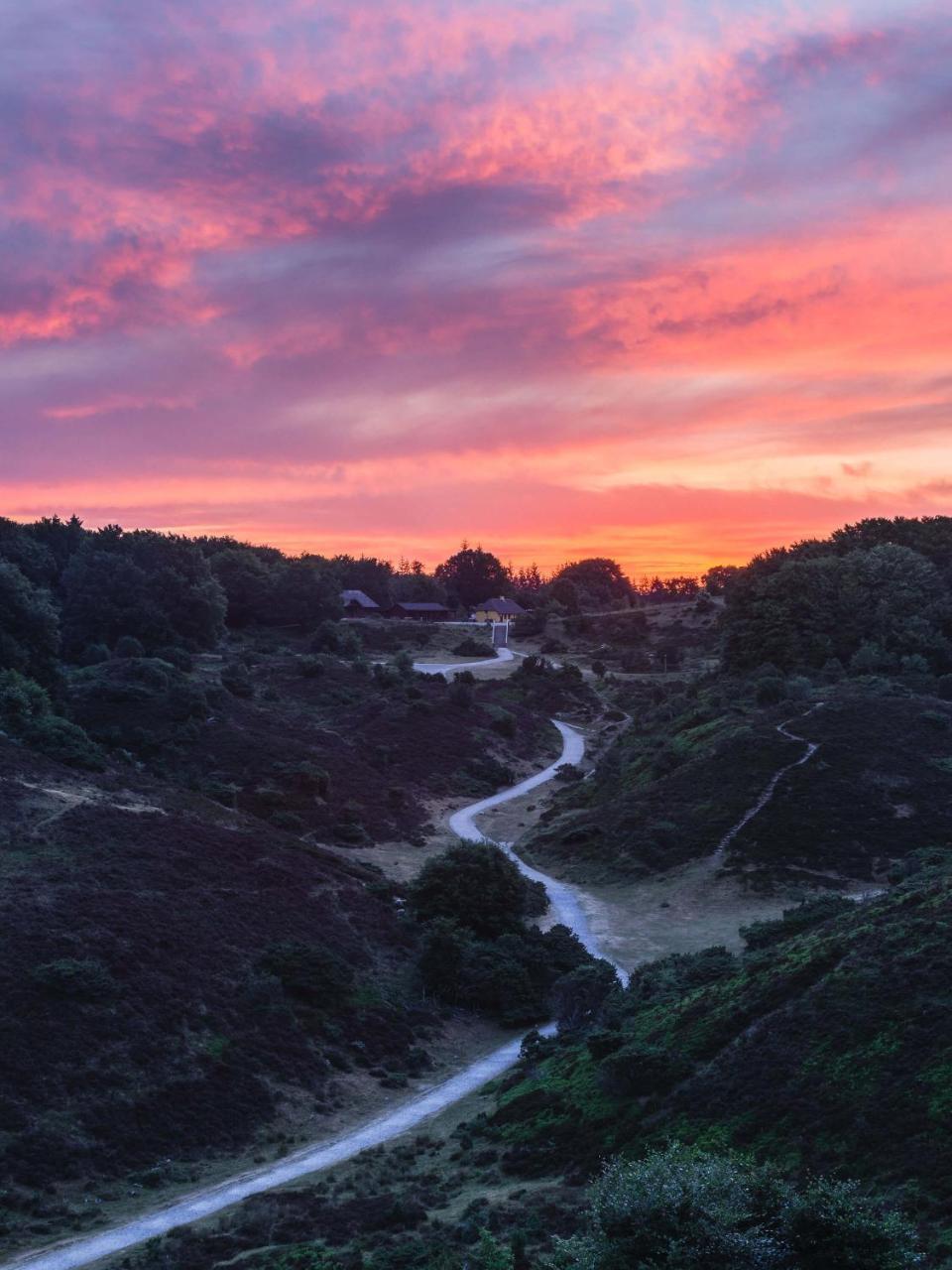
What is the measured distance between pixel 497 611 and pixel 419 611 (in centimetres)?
1319

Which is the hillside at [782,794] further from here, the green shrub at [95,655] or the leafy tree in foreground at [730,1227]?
the green shrub at [95,655]

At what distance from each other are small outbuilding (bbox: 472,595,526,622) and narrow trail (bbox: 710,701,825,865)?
112 m

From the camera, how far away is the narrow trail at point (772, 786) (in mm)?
59656

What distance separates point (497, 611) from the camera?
606 ft

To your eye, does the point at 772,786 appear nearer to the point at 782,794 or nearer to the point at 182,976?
the point at 782,794

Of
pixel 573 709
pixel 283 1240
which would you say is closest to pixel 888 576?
pixel 573 709

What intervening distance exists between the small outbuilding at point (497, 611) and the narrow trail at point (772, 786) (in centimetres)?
11152

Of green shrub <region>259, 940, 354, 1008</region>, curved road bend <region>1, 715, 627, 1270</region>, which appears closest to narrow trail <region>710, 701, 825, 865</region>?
curved road bend <region>1, 715, 627, 1270</region>

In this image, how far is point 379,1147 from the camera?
98.8ft

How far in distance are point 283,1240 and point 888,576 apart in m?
97.7

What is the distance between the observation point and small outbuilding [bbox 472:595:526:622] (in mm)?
184500

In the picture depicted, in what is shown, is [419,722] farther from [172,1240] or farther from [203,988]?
[172,1240]

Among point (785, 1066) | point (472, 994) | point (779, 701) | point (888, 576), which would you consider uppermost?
point (888, 576)

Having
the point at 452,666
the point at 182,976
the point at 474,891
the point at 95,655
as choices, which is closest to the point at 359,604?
the point at 452,666
